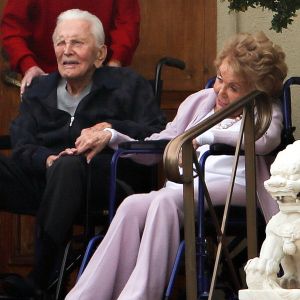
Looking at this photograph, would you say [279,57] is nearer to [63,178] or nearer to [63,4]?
[63,178]

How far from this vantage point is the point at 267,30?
8484mm

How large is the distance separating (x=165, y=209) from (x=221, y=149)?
14.2 inches

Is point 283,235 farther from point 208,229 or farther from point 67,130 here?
point 67,130

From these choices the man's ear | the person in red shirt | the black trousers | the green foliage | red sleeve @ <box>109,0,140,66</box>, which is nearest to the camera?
the green foliage

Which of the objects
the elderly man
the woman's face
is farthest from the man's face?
the woman's face

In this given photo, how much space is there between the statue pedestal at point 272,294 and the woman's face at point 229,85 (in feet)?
5.07

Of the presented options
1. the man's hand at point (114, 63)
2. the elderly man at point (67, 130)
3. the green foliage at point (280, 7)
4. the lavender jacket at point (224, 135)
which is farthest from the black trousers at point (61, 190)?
the green foliage at point (280, 7)

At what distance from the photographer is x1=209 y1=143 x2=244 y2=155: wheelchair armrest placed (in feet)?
21.1

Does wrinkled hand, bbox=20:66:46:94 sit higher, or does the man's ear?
the man's ear

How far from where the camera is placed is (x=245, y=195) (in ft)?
21.8

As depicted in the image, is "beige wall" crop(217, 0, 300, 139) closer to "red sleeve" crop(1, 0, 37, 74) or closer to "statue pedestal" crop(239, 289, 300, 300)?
"red sleeve" crop(1, 0, 37, 74)

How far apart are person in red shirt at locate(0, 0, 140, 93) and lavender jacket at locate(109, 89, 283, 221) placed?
0.79 meters

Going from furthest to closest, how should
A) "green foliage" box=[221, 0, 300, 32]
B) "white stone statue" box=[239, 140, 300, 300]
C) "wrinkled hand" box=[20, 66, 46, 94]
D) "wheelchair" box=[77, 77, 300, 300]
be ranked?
"wrinkled hand" box=[20, 66, 46, 94] < "green foliage" box=[221, 0, 300, 32] < "wheelchair" box=[77, 77, 300, 300] < "white stone statue" box=[239, 140, 300, 300]

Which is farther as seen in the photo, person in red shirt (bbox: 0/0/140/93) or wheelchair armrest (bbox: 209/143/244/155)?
person in red shirt (bbox: 0/0/140/93)
